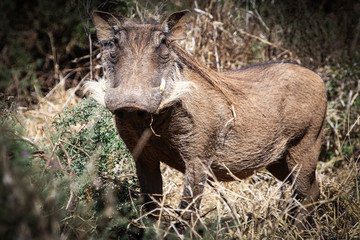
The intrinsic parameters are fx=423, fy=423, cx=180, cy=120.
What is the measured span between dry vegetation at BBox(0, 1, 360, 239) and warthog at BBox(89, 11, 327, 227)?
0.21 metres

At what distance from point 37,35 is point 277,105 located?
359cm

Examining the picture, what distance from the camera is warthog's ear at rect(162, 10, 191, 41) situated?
100 inches

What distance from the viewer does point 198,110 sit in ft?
8.41

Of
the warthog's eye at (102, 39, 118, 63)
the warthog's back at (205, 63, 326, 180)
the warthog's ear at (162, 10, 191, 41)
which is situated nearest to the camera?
the warthog's eye at (102, 39, 118, 63)

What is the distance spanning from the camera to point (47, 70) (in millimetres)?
5324

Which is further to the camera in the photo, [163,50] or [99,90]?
[99,90]

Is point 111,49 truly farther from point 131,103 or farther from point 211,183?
point 211,183

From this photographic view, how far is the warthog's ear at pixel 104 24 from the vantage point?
2566mm

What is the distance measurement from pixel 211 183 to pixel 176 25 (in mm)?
990

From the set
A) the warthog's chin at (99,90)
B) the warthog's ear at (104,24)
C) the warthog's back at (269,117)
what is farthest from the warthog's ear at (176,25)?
the warthog's back at (269,117)

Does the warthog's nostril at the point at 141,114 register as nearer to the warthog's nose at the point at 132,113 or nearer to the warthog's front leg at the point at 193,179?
the warthog's nose at the point at 132,113

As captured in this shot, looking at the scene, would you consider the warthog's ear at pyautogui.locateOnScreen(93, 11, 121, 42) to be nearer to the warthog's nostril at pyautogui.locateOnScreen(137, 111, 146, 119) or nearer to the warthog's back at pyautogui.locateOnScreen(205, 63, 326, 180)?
the warthog's nostril at pyautogui.locateOnScreen(137, 111, 146, 119)

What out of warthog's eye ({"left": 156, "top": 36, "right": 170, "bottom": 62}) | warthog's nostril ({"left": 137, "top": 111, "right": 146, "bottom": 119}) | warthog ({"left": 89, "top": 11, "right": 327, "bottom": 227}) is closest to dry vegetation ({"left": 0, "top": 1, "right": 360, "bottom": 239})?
warthog ({"left": 89, "top": 11, "right": 327, "bottom": 227})

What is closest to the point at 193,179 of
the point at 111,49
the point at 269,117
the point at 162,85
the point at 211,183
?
the point at 211,183
